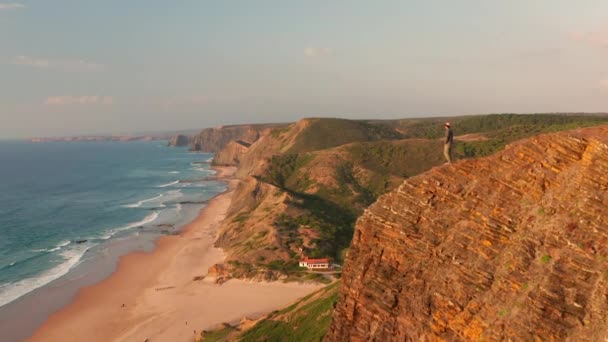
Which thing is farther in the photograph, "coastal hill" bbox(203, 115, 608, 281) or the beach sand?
"coastal hill" bbox(203, 115, 608, 281)

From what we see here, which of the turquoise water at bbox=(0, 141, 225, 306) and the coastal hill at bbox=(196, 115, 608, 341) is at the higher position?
the coastal hill at bbox=(196, 115, 608, 341)

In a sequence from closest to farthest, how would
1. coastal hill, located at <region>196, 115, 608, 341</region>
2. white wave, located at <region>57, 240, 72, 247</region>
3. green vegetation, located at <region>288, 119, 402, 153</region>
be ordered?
coastal hill, located at <region>196, 115, 608, 341</region> < white wave, located at <region>57, 240, 72, 247</region> < green vegetation, located at <region>288, 119, 402, 153</region>

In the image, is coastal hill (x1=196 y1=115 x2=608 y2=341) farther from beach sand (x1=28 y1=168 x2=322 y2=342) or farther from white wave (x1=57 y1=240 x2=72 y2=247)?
white wave (x1=57 y1=240 x2=72 y2=247)

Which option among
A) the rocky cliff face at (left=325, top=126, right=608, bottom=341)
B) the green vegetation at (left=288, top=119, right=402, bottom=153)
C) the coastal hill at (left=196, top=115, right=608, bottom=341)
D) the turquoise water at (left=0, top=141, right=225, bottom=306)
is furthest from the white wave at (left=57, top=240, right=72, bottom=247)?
the green vegetation at (left=288, top=119, right=402, bottom=153)

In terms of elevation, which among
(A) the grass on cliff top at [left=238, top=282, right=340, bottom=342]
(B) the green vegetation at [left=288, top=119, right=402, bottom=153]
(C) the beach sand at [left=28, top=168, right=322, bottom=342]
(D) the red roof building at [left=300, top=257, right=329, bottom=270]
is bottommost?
(C) the beach sand at [left=28, top=168, right=322, bottom=342]

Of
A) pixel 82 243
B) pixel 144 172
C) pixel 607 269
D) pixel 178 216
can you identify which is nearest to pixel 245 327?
pixel 607 269

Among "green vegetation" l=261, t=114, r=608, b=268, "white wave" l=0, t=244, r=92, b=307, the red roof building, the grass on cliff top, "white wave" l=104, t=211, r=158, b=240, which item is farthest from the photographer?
"white wave" l=104, t=211, r=158, b=240

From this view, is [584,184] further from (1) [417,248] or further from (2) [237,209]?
(2) [237,209]

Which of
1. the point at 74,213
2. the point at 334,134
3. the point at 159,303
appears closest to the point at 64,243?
the point at 74,213
